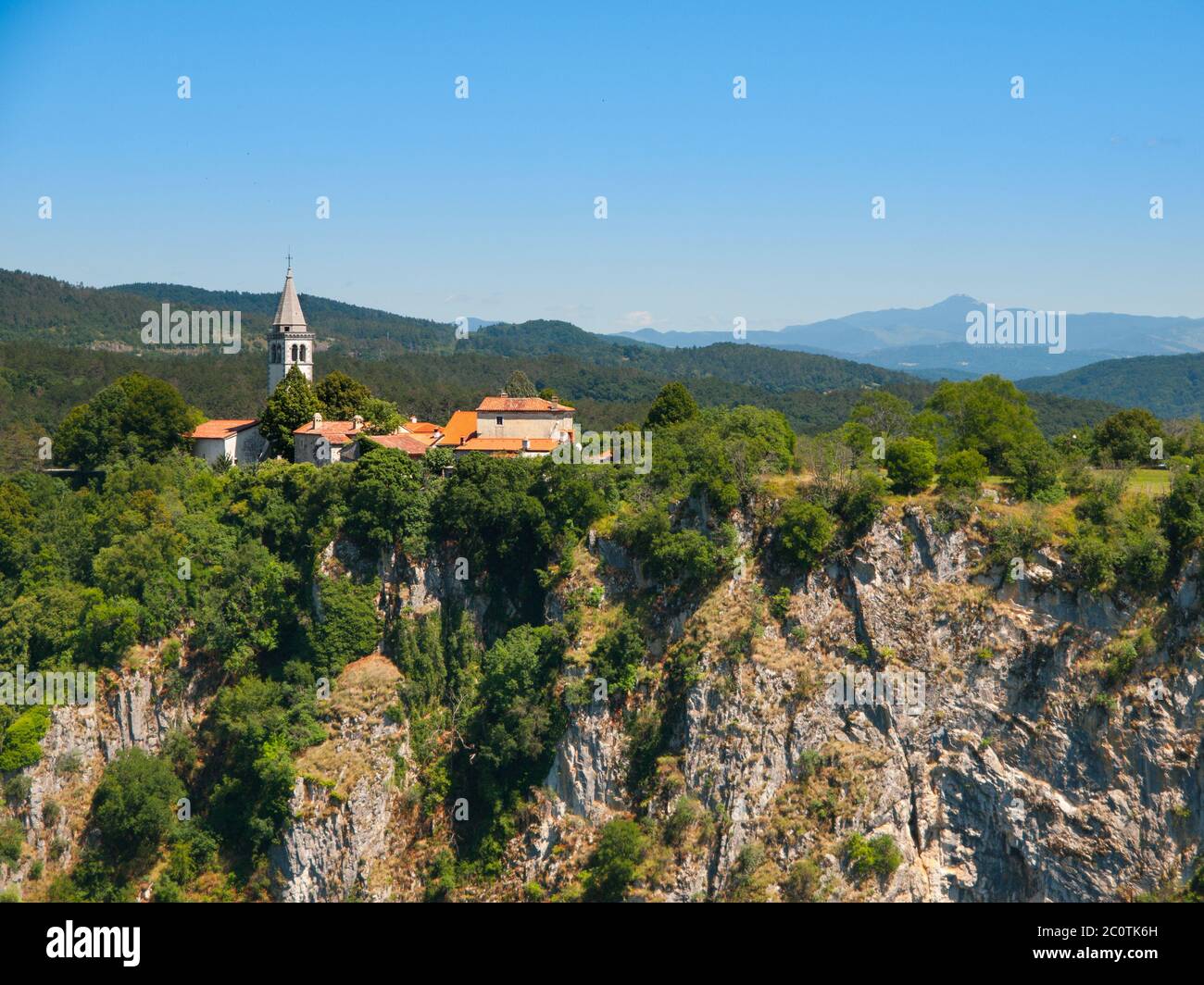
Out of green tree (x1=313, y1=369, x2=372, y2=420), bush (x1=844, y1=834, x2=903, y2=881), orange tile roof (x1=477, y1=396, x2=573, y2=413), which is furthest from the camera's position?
green tree (x1=313, y1=369, x2=372, y2=420)

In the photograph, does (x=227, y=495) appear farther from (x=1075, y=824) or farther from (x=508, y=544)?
(x=1075, y=824)

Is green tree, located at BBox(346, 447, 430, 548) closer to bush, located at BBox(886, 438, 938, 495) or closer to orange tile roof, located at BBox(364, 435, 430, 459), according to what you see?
orange tile roof, located at BBox(364, 435, 430, 459)

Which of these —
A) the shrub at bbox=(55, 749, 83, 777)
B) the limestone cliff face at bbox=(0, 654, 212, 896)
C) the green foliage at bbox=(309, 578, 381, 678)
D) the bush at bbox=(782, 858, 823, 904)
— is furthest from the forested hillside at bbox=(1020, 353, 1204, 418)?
the shrub at bbox=(55, 749, 83, 777)

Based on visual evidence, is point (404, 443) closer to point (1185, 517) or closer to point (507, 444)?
point (507, 444)

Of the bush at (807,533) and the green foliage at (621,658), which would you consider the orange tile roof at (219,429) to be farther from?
the bush at (807,533)

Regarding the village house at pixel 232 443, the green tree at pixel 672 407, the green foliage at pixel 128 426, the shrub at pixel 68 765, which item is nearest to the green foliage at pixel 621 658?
the green tree at pixel 672 407

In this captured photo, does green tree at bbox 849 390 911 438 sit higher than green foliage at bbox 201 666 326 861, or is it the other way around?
green tree at bbox 849 390 911 438

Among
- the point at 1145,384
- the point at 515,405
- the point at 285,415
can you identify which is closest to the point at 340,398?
the point at 285,415
